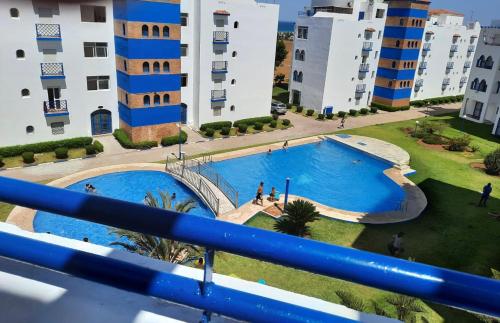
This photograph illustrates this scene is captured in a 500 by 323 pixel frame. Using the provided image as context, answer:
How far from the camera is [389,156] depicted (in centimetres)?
3350

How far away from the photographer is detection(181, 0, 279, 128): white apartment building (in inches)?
1383

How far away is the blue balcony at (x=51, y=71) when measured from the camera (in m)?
28.2

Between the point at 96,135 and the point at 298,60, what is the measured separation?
27.3 m

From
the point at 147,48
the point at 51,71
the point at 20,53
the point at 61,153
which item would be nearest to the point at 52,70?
the point at 51,71

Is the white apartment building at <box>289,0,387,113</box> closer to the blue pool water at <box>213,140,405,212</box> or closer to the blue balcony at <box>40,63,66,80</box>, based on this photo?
the blue pool water at <box>213,140,405,212</box>

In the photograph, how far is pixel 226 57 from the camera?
37.4 meters

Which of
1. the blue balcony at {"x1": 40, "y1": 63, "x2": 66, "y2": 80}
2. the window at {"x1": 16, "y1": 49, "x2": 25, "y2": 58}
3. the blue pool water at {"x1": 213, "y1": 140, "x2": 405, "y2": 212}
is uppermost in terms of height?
the window at {"x1": 16, "y1": 49, "x2": 25, "y2": 58}

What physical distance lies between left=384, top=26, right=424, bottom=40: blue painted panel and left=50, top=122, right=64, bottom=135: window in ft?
134

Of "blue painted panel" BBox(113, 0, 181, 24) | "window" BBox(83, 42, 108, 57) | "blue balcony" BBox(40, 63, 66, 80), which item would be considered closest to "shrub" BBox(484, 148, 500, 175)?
"blue painted panel" BBox(113, 0, 181, 24)

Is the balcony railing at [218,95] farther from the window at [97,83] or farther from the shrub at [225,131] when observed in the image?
the window at [97,83]

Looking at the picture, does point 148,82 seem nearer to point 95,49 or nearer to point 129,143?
point 95,49

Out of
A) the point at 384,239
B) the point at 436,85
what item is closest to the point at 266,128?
the point at 384,239

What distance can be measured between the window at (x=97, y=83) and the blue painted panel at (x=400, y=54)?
3638 centimetres

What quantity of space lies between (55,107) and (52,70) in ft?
9.17
